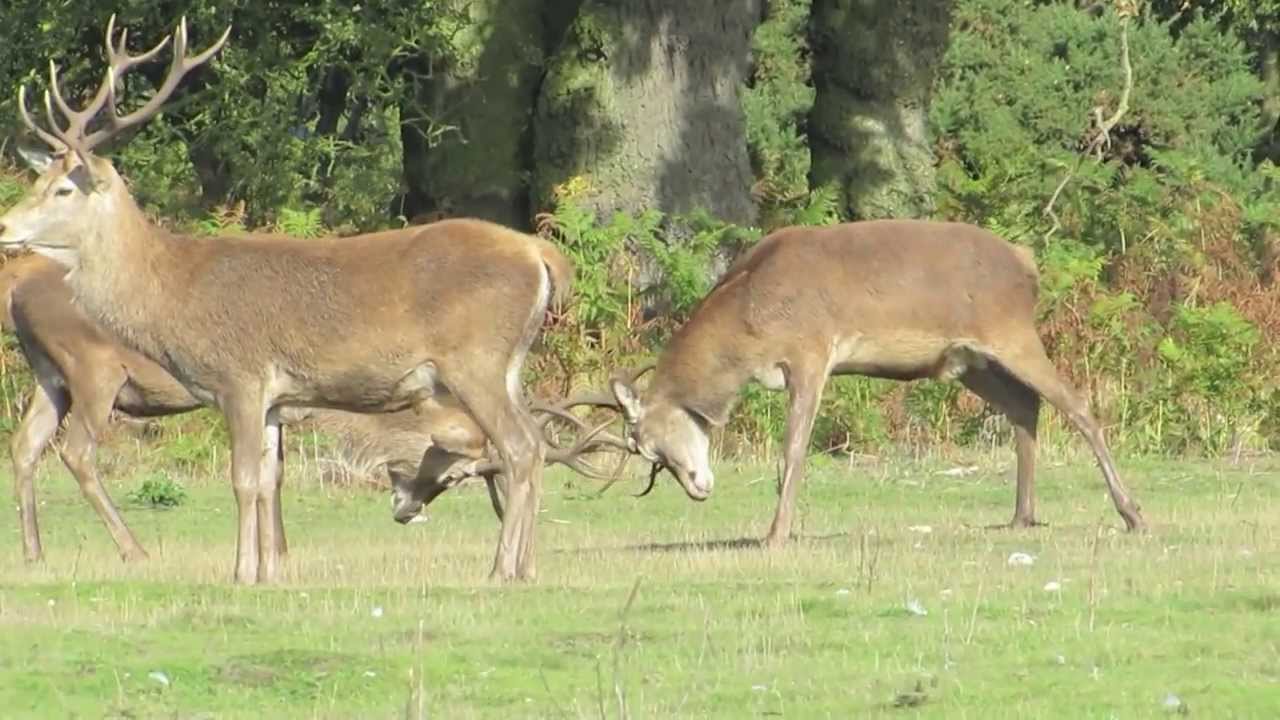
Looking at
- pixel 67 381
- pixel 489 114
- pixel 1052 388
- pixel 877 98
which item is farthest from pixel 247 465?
pixel 877 98

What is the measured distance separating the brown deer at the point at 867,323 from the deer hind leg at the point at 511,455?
7.70ft

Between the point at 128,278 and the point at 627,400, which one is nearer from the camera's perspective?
the point at 128,278

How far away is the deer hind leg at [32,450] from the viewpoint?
51.5 ft

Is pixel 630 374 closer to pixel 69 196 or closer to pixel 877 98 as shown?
pixel 69 196

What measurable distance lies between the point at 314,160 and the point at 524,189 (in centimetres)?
207

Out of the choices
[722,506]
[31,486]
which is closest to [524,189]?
[722,506]

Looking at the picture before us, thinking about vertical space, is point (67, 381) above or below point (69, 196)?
below

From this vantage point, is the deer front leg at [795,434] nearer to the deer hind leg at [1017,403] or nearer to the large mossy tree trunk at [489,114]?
the deer hind leg at [1017,403]

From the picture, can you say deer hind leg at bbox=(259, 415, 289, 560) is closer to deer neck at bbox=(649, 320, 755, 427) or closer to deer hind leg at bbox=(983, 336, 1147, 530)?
deer neck at bbox=(649, 320, 755, 427)

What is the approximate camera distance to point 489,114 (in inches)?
980

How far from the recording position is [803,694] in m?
9.68

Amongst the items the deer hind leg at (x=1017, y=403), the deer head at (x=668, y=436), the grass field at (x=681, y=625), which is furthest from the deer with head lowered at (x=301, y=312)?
the deer hind leg at (x=1017, y=403)

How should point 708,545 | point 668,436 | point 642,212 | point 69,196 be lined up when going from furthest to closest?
point 642,212 < point 668,436 < point 708,545 < point 69,196

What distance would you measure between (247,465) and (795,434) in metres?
3.50
